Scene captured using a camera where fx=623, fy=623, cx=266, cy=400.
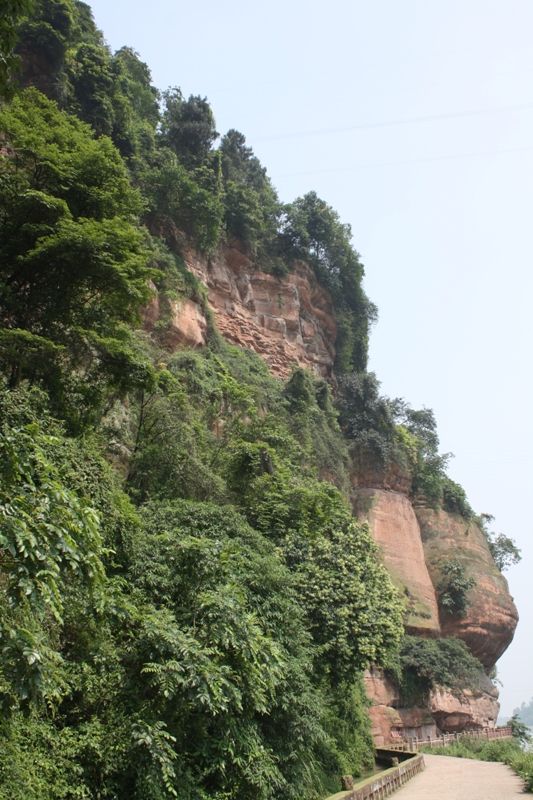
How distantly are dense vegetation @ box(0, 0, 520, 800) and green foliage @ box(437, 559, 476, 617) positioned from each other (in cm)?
1163

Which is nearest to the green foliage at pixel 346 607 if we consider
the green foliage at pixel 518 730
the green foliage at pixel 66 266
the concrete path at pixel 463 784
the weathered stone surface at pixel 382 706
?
the concrete path at pixel 463 784

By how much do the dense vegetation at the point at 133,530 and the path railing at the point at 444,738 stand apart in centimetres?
618

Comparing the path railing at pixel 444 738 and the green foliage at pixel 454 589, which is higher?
the green foliage at pixel 454 589

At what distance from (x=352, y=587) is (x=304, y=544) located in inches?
58.7

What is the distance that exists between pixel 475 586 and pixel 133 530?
24.4 meters

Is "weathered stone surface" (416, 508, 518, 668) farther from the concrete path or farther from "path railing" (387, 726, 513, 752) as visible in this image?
the concrete path

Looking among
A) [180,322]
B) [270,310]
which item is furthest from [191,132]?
[180,322]

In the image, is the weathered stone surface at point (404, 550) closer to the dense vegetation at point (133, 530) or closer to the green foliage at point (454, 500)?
the green foliage at point (454, 500)

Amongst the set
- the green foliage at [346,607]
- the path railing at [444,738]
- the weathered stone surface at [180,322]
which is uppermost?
the weathered stone surface at [180,322]

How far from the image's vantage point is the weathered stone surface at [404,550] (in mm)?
25984

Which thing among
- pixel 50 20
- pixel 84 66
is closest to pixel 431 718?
pixel 84 66

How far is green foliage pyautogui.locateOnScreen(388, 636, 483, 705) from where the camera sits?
76.3 ft

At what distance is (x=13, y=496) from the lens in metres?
4.43

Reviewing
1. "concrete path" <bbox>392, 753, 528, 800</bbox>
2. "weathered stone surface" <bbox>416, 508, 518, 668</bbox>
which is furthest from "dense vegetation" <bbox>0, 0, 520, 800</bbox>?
"weathered stone surface" <bbox>416, 508, 518, 668</bbox>
